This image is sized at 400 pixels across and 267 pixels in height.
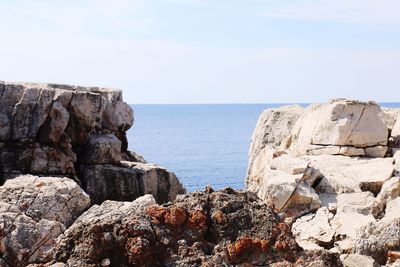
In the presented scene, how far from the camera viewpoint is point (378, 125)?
23.7 meters

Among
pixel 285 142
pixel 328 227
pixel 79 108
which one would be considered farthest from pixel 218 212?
pixel 79 108

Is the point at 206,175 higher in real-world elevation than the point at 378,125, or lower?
lower

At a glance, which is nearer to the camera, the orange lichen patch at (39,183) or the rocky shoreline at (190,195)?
the rocky shoreline at (190,195)

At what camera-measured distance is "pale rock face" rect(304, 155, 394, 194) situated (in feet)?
66.1

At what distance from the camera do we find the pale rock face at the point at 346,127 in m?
23.3

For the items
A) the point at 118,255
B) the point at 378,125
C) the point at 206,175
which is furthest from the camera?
the point at 206,175

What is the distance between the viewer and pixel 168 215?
26.2ft

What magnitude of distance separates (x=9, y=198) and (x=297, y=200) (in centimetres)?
734

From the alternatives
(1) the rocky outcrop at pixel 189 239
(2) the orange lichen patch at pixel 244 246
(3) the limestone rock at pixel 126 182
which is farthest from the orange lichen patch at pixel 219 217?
(3) the limestone rock at pixel 126 182

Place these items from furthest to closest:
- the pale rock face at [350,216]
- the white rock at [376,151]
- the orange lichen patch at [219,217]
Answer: the white rock at [376,151] → the pale rock face at [350,216] → the orange lichen patch at [219,217]

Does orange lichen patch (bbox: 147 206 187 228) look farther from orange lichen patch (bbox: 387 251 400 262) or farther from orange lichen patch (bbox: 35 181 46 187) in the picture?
orange lichen patch (bbox: 35 181 46 187)

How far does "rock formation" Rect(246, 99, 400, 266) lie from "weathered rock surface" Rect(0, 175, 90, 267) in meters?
4.99

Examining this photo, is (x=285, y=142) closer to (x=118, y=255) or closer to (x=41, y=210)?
(x=41, y=210)

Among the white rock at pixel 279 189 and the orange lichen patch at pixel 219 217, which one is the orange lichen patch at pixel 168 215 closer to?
the orange lichen patch at pixel 219 217
